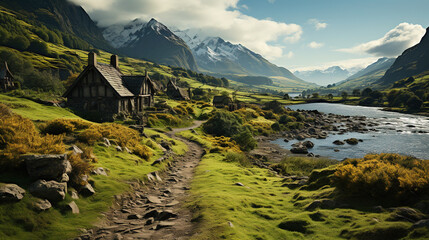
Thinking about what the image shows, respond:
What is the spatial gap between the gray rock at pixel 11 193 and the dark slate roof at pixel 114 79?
29603mm

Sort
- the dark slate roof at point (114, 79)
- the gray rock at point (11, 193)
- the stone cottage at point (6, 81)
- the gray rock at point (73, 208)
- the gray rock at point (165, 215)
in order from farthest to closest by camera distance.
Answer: the stone cottage at point (6, 81) → the dark slate roof at point (114, 79) → the gray rock at point (165, 215) → the gray rock at point (73, 208) → the gray rock at point (11, 193)

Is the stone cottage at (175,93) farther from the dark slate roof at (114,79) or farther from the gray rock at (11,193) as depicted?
the gray rock at (11,193)

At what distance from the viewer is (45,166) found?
995 cm

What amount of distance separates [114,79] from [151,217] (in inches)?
1334

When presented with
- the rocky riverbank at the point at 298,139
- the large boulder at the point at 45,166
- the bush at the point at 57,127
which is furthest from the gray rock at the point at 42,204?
the rocky riverbank at the point at 298,139

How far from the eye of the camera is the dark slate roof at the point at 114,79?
36.8 m

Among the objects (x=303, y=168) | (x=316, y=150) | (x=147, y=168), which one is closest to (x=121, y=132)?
(x=147, y=168)

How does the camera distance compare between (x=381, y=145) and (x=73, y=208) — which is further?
(x=381, y=145)

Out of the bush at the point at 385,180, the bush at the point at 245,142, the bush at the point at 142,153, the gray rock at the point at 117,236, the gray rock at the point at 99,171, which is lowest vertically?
the bush at the point at 245,142

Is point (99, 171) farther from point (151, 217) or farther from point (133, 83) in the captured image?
point (133, 83)

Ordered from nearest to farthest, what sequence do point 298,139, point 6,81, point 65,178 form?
1. point 65,178
2. point 298,139
3. point 6,81

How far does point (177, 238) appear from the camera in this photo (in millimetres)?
8797

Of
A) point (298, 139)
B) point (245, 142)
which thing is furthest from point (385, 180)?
point (298, 139)

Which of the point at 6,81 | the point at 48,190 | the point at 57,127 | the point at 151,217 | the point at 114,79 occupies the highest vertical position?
the point at 6,81
